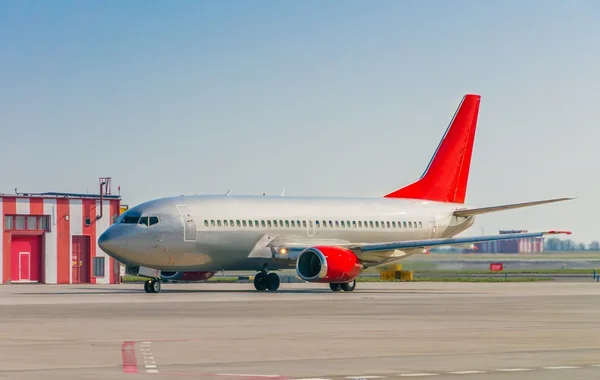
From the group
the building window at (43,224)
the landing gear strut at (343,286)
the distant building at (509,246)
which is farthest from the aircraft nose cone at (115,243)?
the distant building at (509,246)

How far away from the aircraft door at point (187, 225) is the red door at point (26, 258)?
27.9m

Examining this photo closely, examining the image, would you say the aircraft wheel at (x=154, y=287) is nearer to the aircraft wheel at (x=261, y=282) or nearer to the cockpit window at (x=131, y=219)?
the cockpit window at (x=131, y=219)

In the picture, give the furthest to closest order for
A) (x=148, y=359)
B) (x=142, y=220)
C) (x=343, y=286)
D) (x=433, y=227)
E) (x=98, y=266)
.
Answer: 1. (x=98, y=266)
2. (x=433, y=227)
3. (x=343, y=286)
4. (x=142, y=220)
5. (x=148, y=359)

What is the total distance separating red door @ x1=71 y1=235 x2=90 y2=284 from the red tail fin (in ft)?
85.2

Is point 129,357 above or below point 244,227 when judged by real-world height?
below

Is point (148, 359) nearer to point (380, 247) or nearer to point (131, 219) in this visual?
point (131, 219)

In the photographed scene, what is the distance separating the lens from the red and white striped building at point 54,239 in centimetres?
7675

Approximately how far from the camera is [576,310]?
35.3 m

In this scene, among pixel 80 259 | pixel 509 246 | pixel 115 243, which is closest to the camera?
pixel 115 243

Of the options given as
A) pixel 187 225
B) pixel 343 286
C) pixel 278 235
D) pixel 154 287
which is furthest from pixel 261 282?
pixel 154 287

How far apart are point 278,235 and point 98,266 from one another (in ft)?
93.6

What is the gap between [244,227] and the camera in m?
54.5

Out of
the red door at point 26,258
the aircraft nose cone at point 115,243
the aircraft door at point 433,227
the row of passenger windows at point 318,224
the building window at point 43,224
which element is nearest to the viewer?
the aircraft nose cone at point 115,243

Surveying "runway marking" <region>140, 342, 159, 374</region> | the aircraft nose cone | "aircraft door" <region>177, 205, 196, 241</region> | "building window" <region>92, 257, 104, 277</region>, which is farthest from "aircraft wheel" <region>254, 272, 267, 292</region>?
"runway marking" <region>140, 342, 159, 374</region>
